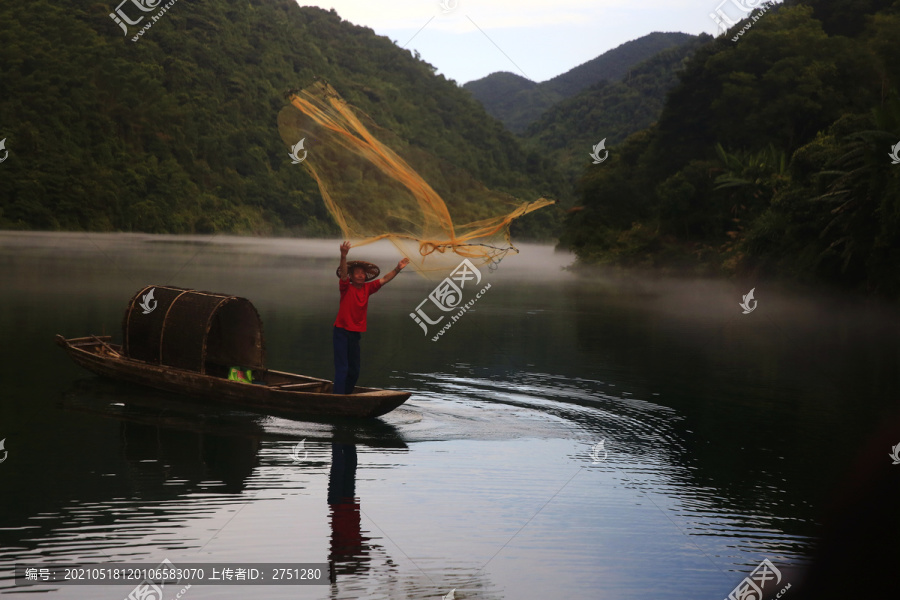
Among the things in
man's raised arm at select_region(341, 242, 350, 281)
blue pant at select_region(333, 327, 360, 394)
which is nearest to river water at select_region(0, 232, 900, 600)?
blue pant at select_region(333, 327, 360, 394)

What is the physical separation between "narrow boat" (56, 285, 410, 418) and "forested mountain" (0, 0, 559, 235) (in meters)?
69.7

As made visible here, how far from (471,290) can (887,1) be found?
3438 cm

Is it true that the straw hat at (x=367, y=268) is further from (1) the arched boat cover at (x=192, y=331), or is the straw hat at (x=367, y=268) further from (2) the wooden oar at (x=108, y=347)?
(2) the wooden oar at (x=108, y=347)

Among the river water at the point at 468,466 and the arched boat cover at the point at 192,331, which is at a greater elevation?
the arched boat cover at the point at 192,331

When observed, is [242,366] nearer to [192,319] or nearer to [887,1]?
[192,319]

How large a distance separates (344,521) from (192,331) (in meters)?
7.31

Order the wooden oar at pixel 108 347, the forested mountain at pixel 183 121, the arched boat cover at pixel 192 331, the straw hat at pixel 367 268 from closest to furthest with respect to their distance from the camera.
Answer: the straw hat at pixel 367 268
the arched boat cover at pixel 192 331
the wooden oar at pixel 108 347
the forested mountain at pixel 183 121

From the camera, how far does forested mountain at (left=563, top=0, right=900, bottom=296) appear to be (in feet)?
103

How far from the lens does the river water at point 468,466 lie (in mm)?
8648

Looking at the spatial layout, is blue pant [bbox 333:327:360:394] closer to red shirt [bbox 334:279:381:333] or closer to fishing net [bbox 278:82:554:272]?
red shirt [bbox 334:279:381:333]

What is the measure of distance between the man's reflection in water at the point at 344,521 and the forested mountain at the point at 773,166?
2320 cm

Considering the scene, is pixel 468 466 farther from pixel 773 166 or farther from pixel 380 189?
pixel 773 166

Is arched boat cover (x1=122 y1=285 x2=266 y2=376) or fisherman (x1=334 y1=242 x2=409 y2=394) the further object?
arched boat cover (x1=122 y1=285 x2=266 y2=376)

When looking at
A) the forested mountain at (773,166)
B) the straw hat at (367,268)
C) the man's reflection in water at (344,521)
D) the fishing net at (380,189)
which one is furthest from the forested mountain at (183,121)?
the man's reflection in water at (344,521)
